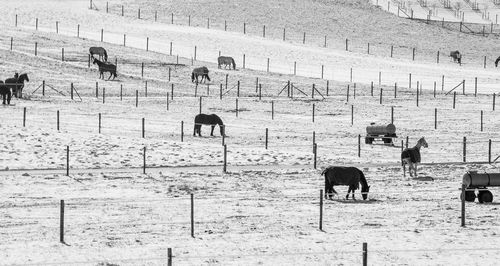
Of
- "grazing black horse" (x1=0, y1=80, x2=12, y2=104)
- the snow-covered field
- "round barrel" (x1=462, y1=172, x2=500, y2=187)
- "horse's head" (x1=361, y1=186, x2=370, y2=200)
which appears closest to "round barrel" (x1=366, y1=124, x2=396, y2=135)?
the snow-covered field

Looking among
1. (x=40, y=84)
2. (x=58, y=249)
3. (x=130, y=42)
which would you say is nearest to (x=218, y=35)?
(x=130, y=42)

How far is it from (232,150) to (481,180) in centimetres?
1342

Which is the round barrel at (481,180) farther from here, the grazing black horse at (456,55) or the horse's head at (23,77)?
the grazing black horse at (456,55)

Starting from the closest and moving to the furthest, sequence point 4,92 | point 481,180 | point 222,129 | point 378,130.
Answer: point 481,180 → point 378,130 → point 222,129 → point 4,92

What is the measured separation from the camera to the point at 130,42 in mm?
88125

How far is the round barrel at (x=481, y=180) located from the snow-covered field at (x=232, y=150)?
57cm

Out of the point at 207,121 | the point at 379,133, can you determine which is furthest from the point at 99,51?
the point at 379,133

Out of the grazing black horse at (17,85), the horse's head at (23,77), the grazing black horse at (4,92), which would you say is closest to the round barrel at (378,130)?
the grazing black horse at (4,92)

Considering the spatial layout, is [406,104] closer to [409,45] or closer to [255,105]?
[255,105]

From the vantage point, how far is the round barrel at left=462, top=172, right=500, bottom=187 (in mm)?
33281

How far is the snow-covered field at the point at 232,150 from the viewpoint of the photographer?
2773 centimetres

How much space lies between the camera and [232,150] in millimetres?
45094

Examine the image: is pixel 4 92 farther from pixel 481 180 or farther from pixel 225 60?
pixel 481 180

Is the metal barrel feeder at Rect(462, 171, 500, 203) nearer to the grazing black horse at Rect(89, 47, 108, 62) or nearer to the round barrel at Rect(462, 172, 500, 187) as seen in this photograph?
the round barrel at Rect(462, 172, 500, 187)
